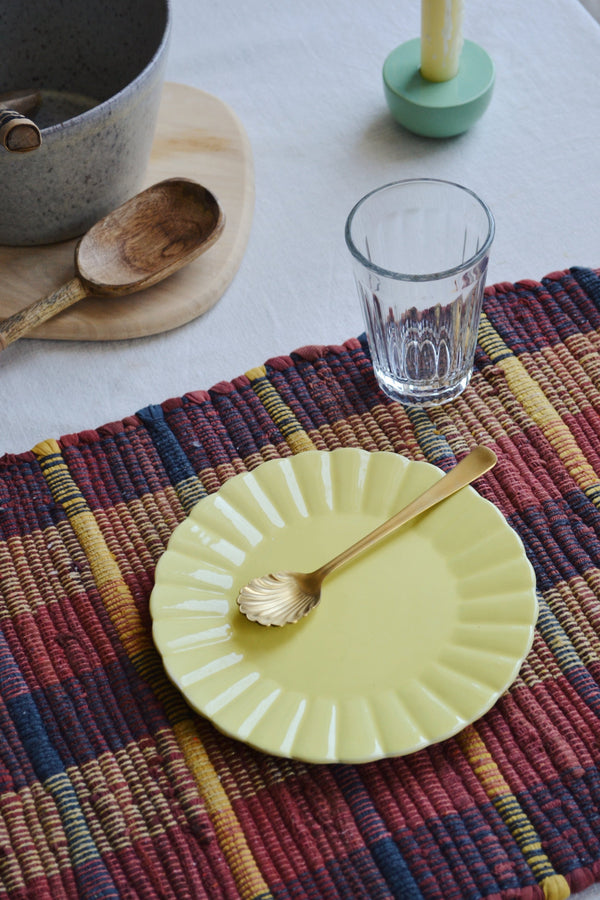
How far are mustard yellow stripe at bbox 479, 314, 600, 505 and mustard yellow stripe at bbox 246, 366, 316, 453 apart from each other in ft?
0.50

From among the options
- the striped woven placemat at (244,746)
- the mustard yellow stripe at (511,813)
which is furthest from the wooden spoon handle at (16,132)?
the mustard yellow stripe at (511,813)

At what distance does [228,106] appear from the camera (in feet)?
3.30

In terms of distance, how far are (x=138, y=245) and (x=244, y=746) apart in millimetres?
448

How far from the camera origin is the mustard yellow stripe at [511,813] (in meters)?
0.51

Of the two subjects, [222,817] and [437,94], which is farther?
[437,94]

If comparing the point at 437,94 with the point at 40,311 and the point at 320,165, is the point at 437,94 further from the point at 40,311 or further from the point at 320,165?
the point at 40,311

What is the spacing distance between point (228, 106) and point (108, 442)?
1.46 ft

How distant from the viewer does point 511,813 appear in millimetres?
531

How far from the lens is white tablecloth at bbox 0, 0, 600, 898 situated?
821 millimetres

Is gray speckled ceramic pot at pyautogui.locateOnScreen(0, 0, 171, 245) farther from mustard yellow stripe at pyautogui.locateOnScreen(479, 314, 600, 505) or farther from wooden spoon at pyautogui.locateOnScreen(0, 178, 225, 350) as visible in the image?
mustard yellow stripe at pyautogui.locateOnScreen(479, 314, 600, 505)

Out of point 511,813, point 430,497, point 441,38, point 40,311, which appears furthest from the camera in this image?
point 441,38

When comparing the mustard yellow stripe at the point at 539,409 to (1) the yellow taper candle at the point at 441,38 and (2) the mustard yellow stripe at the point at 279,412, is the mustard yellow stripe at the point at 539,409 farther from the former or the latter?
(1) the yellow taper candle at the point at 441,38

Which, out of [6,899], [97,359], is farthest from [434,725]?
[97,359]

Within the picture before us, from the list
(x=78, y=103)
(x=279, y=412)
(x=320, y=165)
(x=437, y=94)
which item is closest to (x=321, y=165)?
(x=320, y=165)
